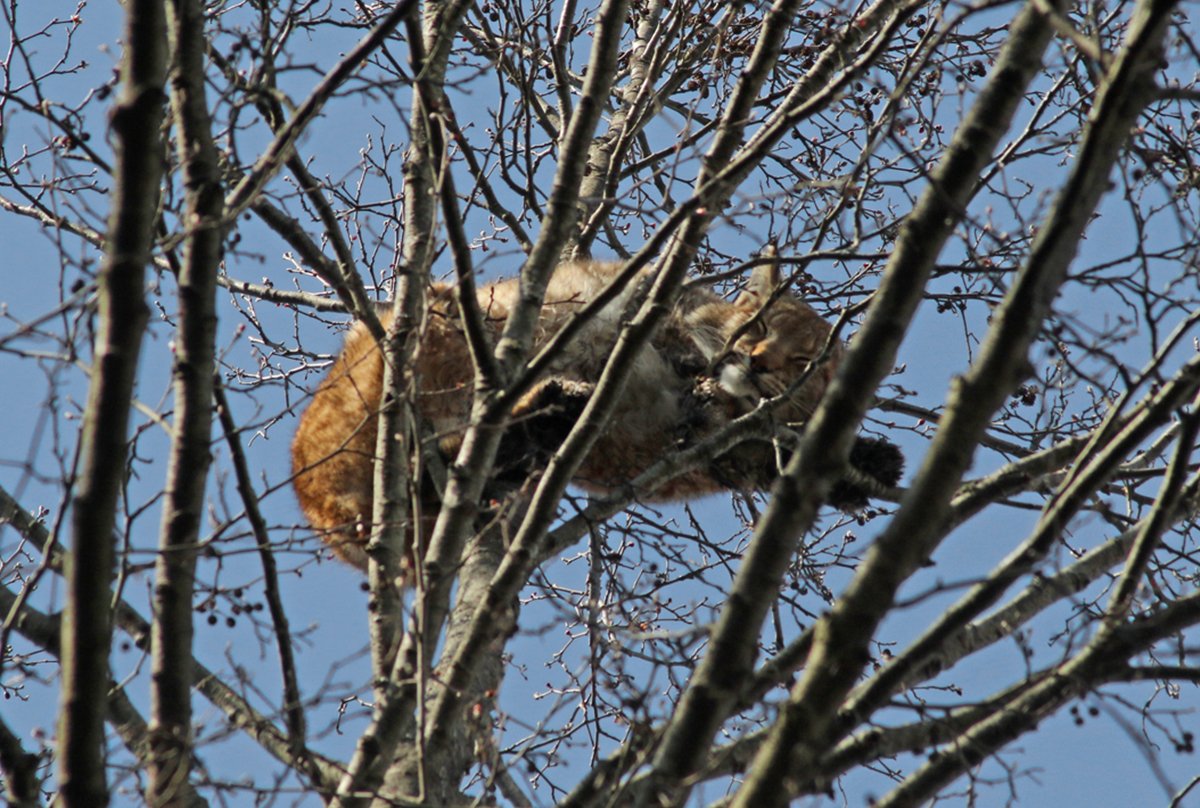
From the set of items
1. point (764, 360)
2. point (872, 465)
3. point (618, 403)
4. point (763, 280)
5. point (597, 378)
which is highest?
point (763, 280)

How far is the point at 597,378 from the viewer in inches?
199

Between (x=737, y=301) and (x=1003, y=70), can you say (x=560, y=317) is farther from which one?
(x=1003, y=70)

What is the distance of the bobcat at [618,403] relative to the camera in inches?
185

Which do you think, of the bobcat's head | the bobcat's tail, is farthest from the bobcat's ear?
the bobcat's tail

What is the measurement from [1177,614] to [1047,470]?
2.48 ft

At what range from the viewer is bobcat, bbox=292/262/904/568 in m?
4.70

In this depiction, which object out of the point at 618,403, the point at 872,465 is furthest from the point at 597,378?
the point at 872,465

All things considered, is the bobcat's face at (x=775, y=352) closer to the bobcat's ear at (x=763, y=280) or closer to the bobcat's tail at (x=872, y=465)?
the bobcat's ear at (x=763, y=280)

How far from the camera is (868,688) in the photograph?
2355 mm

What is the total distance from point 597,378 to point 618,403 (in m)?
0.55

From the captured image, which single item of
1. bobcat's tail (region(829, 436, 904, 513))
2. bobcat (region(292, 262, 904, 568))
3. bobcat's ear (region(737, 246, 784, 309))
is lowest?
bobcat's tail (region(829, 436, 904, 513))

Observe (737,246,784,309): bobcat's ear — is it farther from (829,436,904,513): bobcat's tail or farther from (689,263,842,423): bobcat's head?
(829,436,904,513): bobcat's tail

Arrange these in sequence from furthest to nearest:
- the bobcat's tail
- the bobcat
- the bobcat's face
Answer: the bobcat's face, the bobcat's tail, the bobcat

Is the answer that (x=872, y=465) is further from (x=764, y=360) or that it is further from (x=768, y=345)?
(x=768, y=345)
